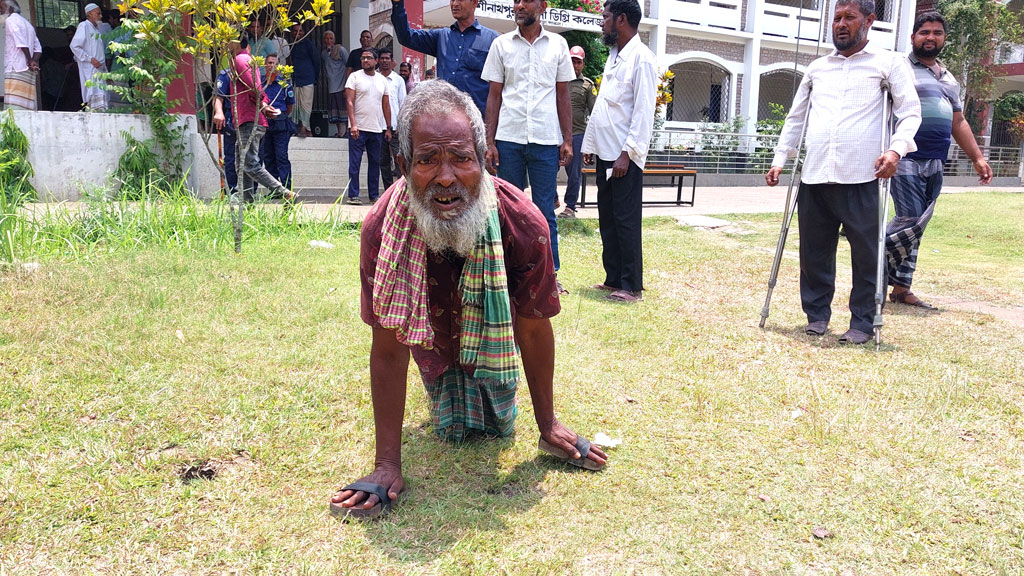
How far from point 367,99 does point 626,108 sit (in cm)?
499

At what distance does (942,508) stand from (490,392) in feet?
5.22

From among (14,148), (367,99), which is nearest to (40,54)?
(14,148)

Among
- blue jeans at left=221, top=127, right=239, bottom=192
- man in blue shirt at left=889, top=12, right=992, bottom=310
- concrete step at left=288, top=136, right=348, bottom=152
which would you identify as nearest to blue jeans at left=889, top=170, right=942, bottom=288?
man in blue shirt at left=889, top=12, right=992, bottom=310

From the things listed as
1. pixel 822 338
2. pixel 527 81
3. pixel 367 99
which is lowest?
pixel 822 338

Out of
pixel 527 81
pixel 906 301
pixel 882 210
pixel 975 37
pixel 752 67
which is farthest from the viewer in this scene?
pixel 975 37

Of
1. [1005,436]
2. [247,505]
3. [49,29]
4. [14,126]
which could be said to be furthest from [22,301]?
[49,29]

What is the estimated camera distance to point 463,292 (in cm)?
252

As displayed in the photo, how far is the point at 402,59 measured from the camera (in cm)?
1212

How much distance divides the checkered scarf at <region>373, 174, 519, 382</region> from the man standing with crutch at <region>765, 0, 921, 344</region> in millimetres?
Result: 2750

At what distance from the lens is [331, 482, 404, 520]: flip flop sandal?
240 cm

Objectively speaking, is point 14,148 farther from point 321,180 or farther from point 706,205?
point 706,205

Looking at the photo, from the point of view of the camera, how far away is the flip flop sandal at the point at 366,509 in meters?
2.40

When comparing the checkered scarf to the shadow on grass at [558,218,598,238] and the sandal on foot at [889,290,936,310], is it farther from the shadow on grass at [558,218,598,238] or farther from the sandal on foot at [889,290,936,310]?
the shadow on grass at [558,218,598,238]

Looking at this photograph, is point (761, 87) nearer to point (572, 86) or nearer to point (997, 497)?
point (572, 86)
